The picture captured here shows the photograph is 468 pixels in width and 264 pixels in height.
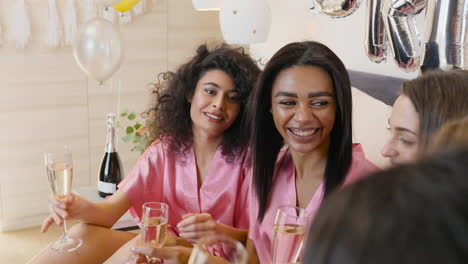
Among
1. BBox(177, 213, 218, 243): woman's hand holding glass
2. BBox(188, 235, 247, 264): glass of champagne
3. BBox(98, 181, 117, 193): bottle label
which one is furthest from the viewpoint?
BBox(98, 181, 117, 193): bottle label

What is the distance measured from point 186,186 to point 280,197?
0.43 meters

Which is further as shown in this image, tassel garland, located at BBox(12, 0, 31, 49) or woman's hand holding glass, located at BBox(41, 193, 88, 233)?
tassel garland, located at BBox(12, 0, 31, 49)

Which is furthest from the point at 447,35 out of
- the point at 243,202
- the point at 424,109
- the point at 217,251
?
the point at 243,202

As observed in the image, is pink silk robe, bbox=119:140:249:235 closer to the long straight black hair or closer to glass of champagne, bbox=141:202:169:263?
the long straight black hair

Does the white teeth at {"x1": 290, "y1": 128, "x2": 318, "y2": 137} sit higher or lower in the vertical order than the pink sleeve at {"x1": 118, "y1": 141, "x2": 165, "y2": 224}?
higher

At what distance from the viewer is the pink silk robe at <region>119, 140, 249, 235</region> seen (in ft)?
6.05

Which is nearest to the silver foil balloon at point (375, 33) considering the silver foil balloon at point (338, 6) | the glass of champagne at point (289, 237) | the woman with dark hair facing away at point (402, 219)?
the silver foil balloon at point (338, 6)

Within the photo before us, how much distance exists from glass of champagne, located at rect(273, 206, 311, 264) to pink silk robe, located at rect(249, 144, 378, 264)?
440mm

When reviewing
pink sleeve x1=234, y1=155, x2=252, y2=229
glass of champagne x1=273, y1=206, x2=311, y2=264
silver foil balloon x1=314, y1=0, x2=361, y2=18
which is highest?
silver foil balloon x1=314, y1=0, x2=361, y2=18

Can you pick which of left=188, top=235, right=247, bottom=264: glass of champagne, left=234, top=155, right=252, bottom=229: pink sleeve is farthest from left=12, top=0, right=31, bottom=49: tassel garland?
left=188, top=235, right=247, bottom=264: glass of champagne

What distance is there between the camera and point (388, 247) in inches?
11.6

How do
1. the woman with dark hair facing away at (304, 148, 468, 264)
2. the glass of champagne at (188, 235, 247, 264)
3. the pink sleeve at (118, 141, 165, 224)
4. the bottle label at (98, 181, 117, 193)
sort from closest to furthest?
the woman with dark hair facing away at (304, 148, 468, 264)
the glass of champagne at (188, 235, 247, 264)
the pink sleeve at (118, 141, 165, 224)
the bottle label at (98, 181, 117, 193)

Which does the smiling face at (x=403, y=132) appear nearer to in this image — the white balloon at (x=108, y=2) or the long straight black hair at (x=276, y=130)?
the long straight black hair at (x=276, y=130)

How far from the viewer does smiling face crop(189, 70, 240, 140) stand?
176 cm
